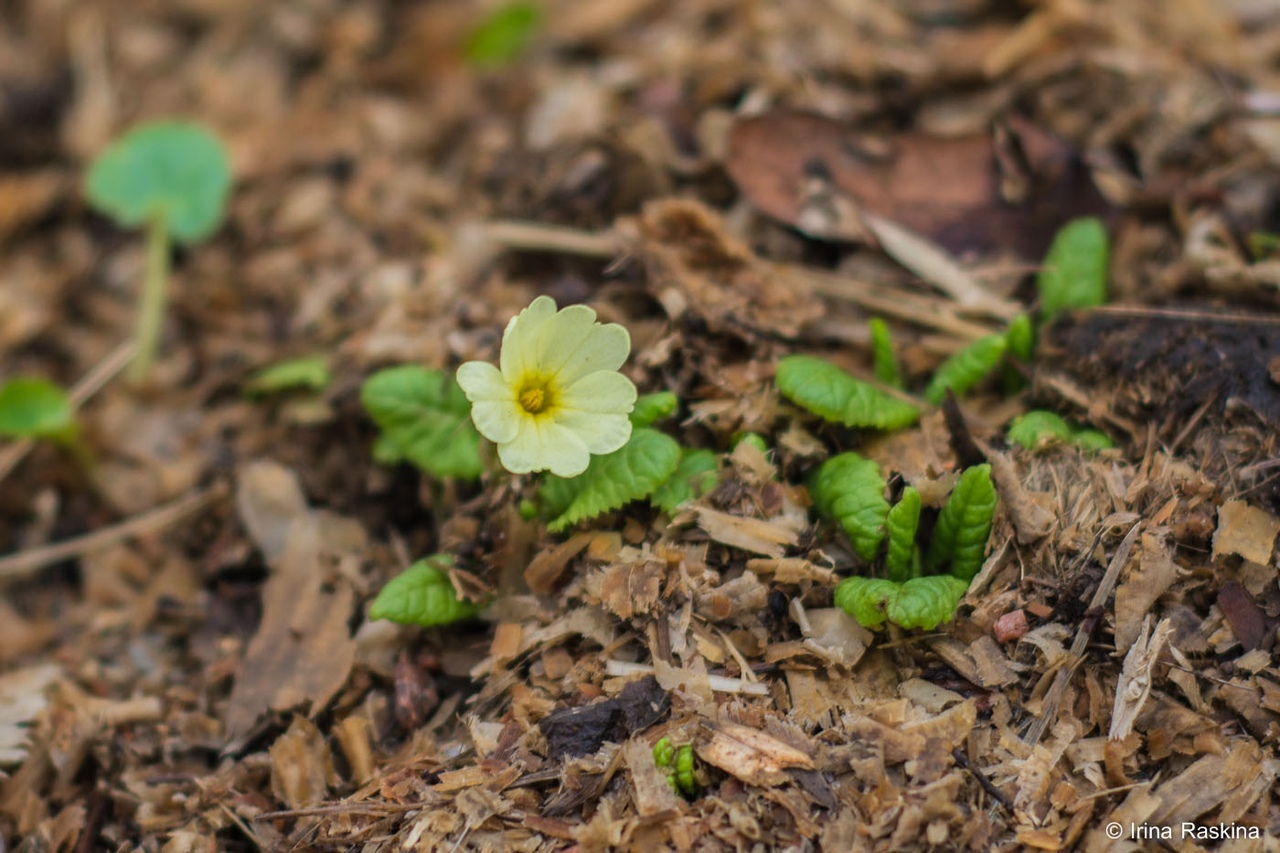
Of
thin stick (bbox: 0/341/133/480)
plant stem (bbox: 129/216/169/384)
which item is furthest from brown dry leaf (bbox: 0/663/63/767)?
plant stem (bbox: 129/216/169/384)

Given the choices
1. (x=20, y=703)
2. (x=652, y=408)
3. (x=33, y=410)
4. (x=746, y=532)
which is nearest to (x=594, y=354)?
(x=652, y=408)

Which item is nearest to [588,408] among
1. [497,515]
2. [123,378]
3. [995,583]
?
[497,515]

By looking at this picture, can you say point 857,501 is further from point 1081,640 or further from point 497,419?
point 497,419

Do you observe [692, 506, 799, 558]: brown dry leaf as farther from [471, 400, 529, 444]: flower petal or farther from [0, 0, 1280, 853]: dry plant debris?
[471, 400, 529, 444]: flower petal

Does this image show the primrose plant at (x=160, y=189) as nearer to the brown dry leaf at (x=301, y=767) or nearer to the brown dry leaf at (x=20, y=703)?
the brown dry leaf at (x=20, y=703)

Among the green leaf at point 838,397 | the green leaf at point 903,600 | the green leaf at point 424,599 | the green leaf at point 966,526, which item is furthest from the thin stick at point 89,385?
the green leaf at point 966,526

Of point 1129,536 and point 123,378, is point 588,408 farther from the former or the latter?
point 123,378
